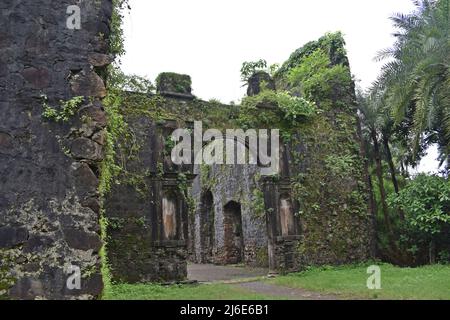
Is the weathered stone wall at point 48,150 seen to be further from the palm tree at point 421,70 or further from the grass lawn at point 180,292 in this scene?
the palm tree at point 421,70

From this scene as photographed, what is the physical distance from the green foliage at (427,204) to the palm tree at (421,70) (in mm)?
911

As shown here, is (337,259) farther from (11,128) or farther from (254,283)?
(11,128)

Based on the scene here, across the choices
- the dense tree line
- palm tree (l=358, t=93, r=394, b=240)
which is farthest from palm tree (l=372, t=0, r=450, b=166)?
palm tree (l=358, t=93, r=394, b=240)

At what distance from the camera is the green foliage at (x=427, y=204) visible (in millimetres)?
11711

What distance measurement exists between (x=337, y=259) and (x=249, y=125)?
4443 millimetres

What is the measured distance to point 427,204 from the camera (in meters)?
12.1

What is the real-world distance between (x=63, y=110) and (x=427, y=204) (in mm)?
10548

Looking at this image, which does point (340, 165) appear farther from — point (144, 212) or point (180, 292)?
point (180, 292)

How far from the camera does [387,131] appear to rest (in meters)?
14.9

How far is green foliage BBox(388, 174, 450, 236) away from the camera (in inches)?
461

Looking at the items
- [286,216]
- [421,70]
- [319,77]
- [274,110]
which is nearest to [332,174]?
[286,216]

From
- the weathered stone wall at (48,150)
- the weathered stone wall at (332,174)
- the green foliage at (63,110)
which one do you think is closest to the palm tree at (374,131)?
the weathered stone wall at (332,174)

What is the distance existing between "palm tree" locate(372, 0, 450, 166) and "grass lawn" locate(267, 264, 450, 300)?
3.29m
